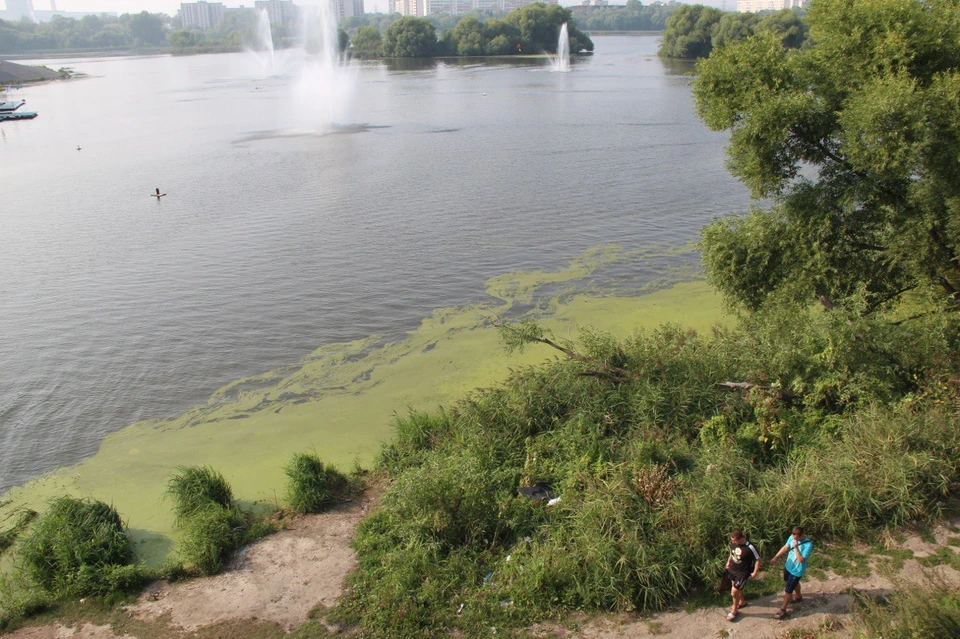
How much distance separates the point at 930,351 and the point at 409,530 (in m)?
9.23

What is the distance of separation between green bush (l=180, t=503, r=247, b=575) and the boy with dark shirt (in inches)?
288

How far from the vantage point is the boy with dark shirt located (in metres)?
8.84

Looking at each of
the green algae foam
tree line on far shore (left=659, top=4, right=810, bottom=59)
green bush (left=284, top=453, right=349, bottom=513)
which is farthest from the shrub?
tree line on far shore (left=659, top=4, right=810, bottom=59)

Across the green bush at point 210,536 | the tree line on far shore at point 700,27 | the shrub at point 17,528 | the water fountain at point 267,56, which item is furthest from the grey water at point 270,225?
the water fountain at point 267,56

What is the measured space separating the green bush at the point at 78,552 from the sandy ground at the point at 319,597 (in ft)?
2.08

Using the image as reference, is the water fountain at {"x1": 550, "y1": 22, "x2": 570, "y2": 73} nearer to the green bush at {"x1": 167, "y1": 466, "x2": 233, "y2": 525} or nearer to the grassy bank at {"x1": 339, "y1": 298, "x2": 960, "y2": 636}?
the grassy bank at {"x1": 339, "y1": 298, "x2": 960, "y2": 636}

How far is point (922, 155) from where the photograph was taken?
12852 mm

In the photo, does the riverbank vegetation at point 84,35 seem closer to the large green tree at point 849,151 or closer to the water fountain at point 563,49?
the water fountain at point 563,49

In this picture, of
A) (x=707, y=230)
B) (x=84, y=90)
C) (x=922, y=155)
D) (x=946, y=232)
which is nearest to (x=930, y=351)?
(x=946, y=232)

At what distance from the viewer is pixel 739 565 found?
8.85 meters

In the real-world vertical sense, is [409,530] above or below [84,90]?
below

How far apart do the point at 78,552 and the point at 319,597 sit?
3.87m

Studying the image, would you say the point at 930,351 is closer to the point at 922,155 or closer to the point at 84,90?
the point at 922,155

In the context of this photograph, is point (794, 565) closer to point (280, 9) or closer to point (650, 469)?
point (650, 469)
